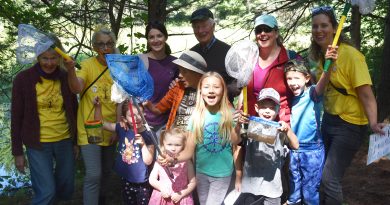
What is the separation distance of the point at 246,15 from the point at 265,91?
4.99 metres

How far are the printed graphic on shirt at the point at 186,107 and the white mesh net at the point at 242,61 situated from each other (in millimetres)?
416

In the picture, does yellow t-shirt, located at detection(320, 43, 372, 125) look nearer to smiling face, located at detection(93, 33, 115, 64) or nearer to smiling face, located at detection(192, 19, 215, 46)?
smiling face, located at detection(192, 19, 215, 46)

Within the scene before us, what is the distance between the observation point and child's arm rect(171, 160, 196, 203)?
332cm

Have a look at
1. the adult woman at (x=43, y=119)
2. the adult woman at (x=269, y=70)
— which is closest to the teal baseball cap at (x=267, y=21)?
the adult woman at (x=269, y=70)

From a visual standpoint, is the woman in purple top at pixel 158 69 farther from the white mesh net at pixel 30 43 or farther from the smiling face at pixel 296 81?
the smiling face at pixel 296 81

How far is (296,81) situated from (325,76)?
0.25 metres

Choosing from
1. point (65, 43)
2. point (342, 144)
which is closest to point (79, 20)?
point (65, 43)

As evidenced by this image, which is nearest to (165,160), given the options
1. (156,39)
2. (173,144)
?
(173,144)

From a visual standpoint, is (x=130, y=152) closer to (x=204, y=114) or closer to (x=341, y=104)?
(x=204, y=114)

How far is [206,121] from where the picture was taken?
10.9ft

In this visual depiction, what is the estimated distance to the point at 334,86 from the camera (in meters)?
3.25

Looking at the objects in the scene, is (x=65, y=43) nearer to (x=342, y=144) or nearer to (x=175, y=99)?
(x=175, y=99)

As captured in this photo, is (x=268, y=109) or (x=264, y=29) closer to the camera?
(x=268, y=109)

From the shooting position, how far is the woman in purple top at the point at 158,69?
3.66 meters
